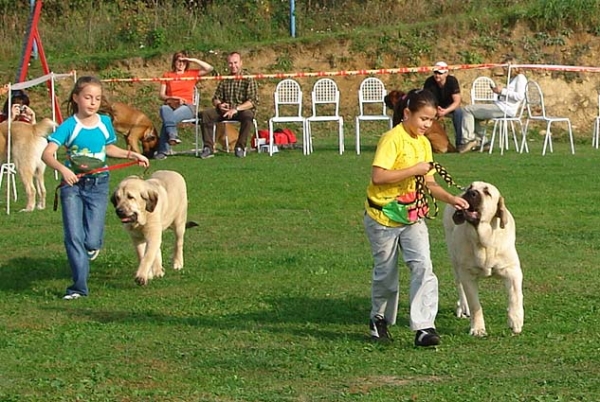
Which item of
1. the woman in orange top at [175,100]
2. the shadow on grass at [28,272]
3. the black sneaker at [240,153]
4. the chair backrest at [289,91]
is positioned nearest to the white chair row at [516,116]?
the chair backrest at [289,91]

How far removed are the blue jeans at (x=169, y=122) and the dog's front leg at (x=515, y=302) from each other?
12702 millimetres

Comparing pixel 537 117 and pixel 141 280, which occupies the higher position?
pixel 537 117

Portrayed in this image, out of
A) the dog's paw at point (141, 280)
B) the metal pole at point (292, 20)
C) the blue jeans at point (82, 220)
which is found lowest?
the dog's paw at point (141, 280)

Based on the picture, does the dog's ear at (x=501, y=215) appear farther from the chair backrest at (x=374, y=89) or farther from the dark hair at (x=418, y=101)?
the chair backrest at (x=374, y=89)

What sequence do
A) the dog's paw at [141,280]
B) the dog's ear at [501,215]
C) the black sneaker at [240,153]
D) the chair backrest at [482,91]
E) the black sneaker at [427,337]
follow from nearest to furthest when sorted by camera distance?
1. the black sneaker at [427,337]
2. the dog's ear at [501,215]
3. the dog's paw at [141,280]
4. the black sneaker at [240,153]
5. the chair backrest at [482,91]

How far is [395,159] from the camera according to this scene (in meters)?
6.95

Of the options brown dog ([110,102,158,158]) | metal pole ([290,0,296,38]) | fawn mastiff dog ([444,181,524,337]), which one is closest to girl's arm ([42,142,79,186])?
fawn mastiff dog ([444,181,524,337])

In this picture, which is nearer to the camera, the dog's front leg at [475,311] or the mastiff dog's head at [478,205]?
the mastiff dog's head at [478,205]

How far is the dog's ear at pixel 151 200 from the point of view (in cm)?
905

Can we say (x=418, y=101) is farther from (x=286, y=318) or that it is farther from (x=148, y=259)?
(x=148, y=259)

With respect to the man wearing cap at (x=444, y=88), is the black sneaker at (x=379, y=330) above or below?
below

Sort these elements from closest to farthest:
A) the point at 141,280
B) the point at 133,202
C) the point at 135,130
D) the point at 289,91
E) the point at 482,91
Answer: the point at 141,280 → the point at 133,202 → the point at 135,130 → the point at 482,91 → the point at 289,91

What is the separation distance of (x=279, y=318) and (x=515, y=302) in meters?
1.62

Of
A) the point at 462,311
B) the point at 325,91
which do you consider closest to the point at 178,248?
the point at 462,311
